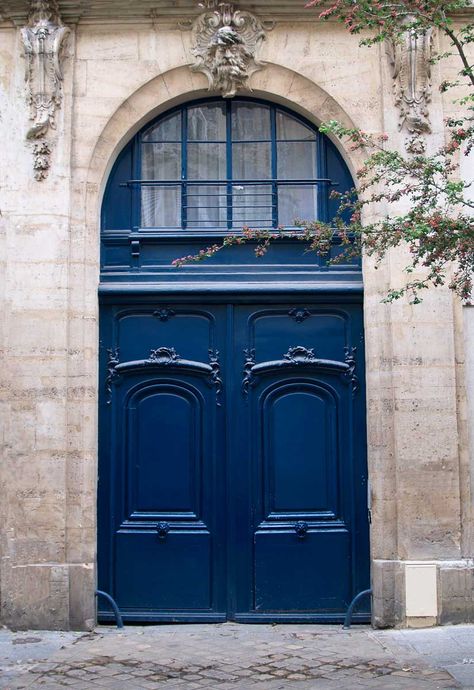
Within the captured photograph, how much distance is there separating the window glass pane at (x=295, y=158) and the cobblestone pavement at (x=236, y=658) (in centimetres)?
414

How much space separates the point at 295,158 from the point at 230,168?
628 mm

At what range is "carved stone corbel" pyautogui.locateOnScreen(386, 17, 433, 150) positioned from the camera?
7664 mm

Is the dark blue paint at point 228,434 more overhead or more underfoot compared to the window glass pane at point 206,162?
more underfoot

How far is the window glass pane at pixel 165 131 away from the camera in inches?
321

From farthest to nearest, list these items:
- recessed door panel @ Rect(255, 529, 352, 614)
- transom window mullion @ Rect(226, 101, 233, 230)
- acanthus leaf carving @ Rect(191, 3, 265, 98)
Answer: transom window mullion @ Rect(226, 101, 233, 230)
acanthus leaf carving @ Rect(191, 3, 265, 98)
recessed door panel @ Rect(255, 529, 352, 614)

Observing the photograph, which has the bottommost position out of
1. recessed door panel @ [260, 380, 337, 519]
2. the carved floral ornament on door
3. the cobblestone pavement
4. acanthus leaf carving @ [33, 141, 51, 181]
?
the cobblestone pavement

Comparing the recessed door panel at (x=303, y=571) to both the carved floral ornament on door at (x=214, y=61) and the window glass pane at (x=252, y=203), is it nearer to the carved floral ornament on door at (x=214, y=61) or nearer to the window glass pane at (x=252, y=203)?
the window glass pane at (x=252, y=203)

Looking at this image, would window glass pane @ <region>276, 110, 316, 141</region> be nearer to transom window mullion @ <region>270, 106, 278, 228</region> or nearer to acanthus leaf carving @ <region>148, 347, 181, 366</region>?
transom window mullion @ <region>270, 106, 278, 228</region>

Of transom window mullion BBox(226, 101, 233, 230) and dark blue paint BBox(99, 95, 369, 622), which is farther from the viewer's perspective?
transom window mullion BBox(226, 101, 233, 230)

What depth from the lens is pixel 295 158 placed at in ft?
26.8

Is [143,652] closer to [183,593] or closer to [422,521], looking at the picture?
[183,593]

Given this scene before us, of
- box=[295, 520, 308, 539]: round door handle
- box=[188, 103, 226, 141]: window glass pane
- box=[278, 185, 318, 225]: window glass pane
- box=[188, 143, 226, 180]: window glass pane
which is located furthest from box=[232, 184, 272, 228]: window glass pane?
box=[295, 520, 308, 539]: round door handle

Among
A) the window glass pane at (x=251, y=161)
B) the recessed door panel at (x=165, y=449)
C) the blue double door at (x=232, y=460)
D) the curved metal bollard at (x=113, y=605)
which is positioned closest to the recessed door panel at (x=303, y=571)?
the blue double door at (x=232, y=460)

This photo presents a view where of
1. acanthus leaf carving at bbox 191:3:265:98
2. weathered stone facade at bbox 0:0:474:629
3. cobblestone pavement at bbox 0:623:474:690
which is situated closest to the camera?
cobblestone pavement at bbox 0:623:474:690
